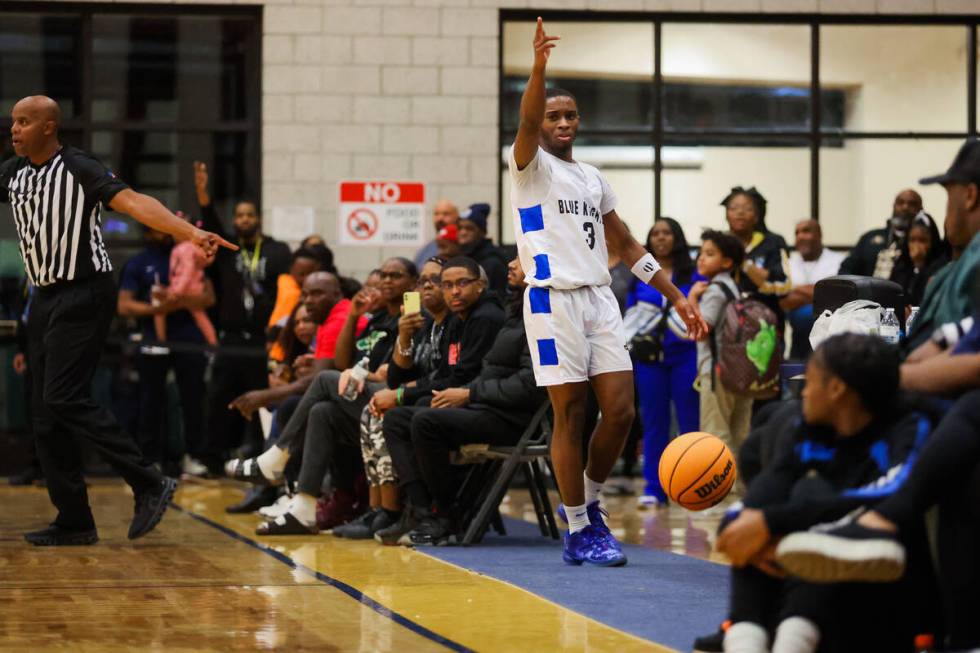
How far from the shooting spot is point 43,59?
13.4 m

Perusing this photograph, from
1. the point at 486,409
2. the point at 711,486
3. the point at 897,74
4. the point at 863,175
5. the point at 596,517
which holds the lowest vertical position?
the point at 596,517

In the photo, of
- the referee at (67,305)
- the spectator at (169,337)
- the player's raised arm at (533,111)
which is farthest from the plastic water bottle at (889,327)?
the spectator at (169,337)

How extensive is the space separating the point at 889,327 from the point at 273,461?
443 cm

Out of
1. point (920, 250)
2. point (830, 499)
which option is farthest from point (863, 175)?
point (830, 499)

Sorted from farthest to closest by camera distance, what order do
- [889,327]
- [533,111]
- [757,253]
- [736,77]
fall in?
[736,77] < [757,253] < [533,111] < [889,327]

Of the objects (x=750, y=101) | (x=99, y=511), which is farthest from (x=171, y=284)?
(x=750, y=101)

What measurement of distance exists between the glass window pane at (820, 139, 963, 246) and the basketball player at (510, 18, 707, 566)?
21.7 ft

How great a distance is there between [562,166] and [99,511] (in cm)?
439

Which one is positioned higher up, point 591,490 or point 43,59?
point 43,59

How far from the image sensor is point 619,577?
6.83 metres

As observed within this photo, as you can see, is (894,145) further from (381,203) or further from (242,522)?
(242,522)

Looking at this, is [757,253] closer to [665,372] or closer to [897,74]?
[665,372]

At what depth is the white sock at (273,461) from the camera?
30.5 feet

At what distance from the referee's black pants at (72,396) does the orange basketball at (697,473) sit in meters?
2.84
